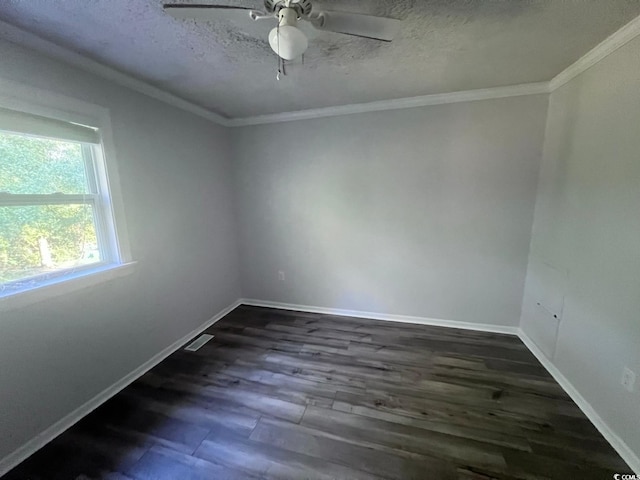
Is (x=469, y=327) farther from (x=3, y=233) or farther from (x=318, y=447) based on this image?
(x=3, y=233)

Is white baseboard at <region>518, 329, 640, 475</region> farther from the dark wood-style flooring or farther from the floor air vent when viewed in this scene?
the floor air vent

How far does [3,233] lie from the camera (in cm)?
150

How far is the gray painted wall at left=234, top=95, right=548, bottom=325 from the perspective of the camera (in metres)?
2.54

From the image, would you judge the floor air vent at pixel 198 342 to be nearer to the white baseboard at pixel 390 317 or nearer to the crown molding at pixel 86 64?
the white baseboard at pixel 390 317

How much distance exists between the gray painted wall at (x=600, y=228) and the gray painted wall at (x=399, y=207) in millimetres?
350

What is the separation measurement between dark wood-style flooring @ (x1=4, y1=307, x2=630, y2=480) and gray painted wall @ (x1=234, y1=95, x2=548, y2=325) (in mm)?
627

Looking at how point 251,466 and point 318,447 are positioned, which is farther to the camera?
point 318,447

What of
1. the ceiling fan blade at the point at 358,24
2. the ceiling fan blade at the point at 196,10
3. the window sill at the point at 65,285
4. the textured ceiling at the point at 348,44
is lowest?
the window sill at the point at 65,285

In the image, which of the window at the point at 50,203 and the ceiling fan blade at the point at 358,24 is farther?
the window at the point at 50,203

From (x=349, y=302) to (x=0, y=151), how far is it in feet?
9.97

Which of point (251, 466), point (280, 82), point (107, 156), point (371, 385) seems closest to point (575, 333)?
point (371, 385)

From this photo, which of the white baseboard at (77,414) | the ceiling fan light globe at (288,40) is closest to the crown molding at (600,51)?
the ceiling fan light globe at (288,40)

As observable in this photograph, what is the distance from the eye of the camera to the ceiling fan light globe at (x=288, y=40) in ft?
3.61

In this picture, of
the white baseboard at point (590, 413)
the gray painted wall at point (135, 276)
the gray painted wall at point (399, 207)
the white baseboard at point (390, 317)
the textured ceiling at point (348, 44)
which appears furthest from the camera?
the white baseboard at point (390, 317)
